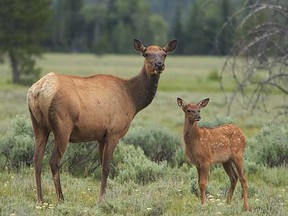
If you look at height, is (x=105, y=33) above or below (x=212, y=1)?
below

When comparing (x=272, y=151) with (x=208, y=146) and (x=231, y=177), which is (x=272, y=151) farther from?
(x=208, y=146)

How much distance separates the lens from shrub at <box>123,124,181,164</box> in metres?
13.0

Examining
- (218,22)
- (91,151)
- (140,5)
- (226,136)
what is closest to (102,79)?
(226,136)

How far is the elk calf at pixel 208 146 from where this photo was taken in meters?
8.67

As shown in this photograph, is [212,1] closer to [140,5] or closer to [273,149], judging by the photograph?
[273,149]

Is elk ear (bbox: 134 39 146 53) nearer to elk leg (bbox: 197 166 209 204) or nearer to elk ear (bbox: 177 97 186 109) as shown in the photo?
elk ear (bbox: 177 97 186 109)

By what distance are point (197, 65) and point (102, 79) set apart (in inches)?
2513

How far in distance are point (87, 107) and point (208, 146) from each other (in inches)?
62.9

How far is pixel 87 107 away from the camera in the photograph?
867 cm

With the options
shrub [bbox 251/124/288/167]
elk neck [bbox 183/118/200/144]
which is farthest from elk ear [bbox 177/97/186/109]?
shrub [bbox 251/124/288/167]

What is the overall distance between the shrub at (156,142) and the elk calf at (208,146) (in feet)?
12.7

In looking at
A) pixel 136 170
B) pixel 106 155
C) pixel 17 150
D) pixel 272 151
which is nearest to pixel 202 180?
pixel 106 155

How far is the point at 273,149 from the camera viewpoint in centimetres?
1231

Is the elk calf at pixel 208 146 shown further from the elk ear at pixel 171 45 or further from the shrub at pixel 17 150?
the shrub at pixel 17 150
